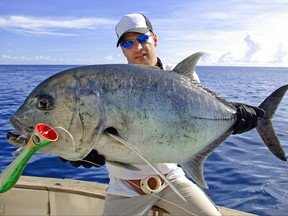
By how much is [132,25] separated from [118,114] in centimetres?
177

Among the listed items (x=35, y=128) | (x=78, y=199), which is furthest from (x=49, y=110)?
(x=78, y=199)

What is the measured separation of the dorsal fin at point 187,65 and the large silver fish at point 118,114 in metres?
0.14

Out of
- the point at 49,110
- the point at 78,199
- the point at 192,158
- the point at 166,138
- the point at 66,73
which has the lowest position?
the point at 78,199

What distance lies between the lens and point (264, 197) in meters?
6.78

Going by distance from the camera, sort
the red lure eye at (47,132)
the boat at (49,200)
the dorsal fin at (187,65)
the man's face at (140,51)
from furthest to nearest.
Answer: the boat at (49,200)
the man's face at (140,51)
the dorsal fin at (187,65)
the red lure eye at (47,132)

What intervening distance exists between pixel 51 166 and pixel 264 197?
17.0 ft

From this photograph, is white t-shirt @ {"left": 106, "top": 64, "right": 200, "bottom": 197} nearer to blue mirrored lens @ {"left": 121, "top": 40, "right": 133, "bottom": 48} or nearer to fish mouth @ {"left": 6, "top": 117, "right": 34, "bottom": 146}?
blue mirrored lens @ {"left": 121, "top": 40, "right": 133, "bottom": 48}

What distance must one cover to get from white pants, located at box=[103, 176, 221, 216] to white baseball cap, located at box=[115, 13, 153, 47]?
1.74 meters

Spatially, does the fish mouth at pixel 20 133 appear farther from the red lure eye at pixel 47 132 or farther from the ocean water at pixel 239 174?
the ocean water at pixel 239 174

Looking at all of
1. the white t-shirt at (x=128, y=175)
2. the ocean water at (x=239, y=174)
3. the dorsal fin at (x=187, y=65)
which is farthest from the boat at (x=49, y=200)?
the ocean water at (x=239, y=174)

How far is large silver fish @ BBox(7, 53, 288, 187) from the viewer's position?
236 cm

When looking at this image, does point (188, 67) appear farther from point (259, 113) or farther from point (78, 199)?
point (78, 199)

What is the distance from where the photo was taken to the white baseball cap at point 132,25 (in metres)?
3.87

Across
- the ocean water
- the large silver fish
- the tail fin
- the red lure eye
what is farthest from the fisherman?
the ocean water
